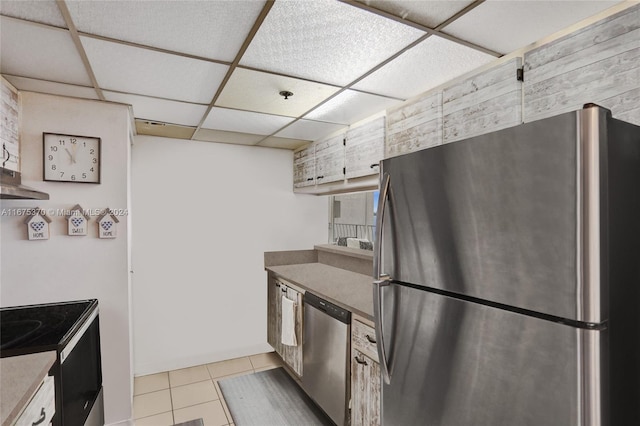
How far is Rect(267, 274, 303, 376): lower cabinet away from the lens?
111 inches

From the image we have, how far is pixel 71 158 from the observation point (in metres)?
2.26

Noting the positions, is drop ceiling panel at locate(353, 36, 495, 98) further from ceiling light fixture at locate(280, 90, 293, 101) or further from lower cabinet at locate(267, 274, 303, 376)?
lower cabinet at locate(267, 274, 303, 376)

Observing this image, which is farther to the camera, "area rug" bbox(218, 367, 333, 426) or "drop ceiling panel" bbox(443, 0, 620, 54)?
"area rug" bbox(218, 367, 333, 426)

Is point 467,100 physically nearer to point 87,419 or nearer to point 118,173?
point 118,173

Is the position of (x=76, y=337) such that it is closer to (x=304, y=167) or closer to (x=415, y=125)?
(x=415, y=125)

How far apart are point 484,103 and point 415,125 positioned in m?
0.49

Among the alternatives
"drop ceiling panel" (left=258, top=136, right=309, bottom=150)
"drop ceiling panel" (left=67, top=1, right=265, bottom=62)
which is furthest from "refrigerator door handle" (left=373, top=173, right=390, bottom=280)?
"drop ceiling panel" (left=258, top=136, right=309, bottom=150)

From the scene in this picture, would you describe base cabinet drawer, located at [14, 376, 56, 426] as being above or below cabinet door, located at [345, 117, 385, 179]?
below

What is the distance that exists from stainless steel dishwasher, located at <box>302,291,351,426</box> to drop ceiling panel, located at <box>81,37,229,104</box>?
1646mm

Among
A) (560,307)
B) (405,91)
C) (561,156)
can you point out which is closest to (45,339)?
(560,307)

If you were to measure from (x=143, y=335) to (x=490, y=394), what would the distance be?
3.26m

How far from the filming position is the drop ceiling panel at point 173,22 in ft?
4.15

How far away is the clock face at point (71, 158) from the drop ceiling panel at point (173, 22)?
1116 mm

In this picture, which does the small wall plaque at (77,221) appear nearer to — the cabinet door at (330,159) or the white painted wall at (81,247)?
the white painted wall at (81,247)
